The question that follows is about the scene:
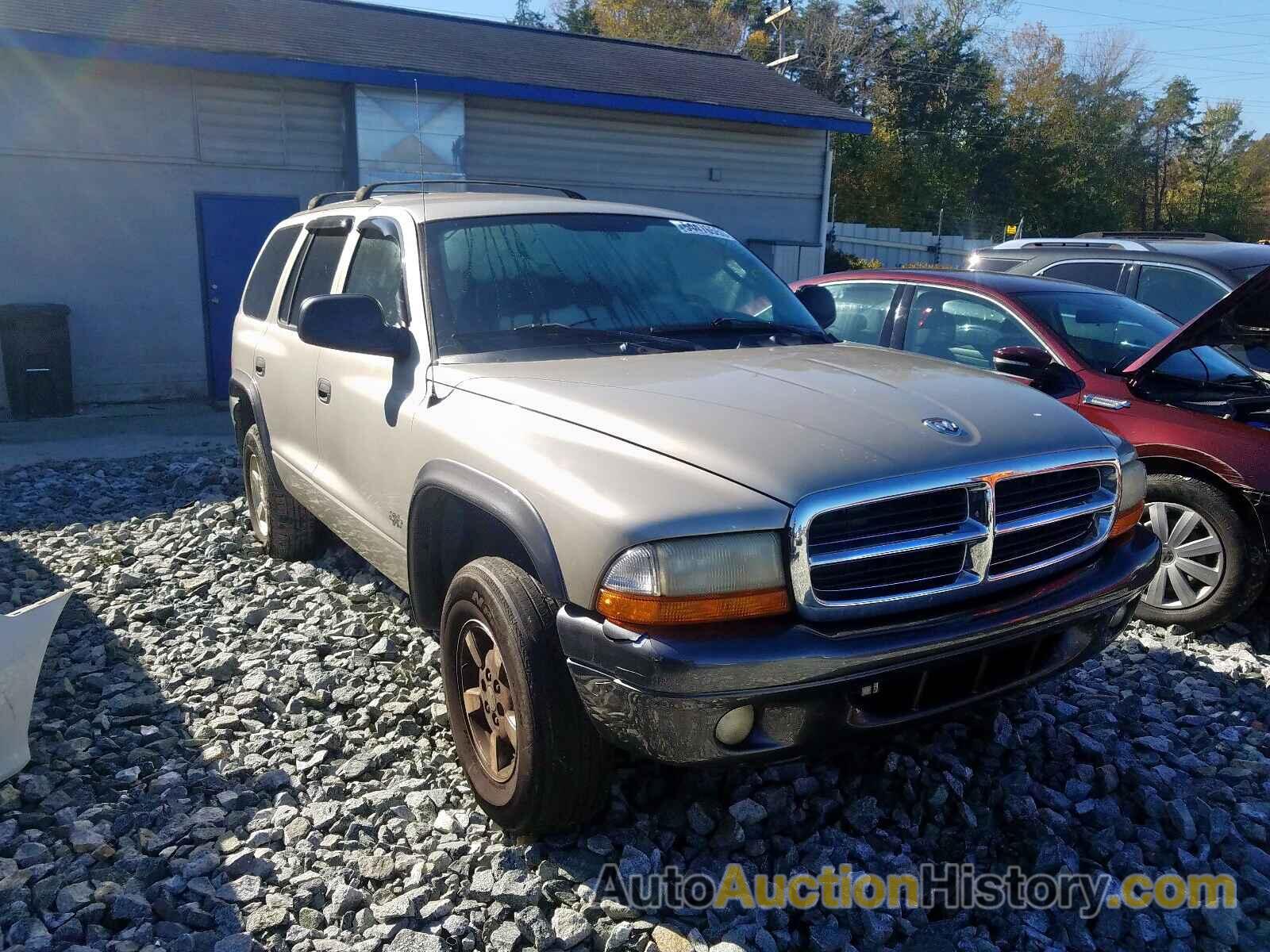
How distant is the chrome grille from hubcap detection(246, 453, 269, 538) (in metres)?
3.94

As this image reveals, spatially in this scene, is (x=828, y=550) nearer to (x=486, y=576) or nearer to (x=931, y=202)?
(x=486, y=576)

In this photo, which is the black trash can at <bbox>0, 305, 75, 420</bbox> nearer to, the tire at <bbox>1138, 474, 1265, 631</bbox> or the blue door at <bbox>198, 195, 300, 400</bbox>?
the blue door at <bbox>198, 195, 300, 400</bbox>

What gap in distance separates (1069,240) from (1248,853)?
24.5 ft

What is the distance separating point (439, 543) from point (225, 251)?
9.46m

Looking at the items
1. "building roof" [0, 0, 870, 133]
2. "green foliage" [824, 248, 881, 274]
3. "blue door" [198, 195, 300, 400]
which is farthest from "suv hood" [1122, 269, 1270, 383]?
"green foliage" [824, 248, 881, 274]

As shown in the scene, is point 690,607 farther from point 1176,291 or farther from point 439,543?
point 1176,291

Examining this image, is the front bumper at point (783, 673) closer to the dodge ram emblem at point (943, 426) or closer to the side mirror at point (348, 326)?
the dodge ram emblem at point (943, 426)

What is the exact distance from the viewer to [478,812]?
3219 millimetres

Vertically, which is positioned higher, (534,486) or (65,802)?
(534,486)

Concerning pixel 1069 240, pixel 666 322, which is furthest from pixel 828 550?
Result: pixel 1069 240

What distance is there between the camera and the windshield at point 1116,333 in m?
5.27

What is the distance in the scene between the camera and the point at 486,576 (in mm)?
2918

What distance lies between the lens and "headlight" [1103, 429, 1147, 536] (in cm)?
323

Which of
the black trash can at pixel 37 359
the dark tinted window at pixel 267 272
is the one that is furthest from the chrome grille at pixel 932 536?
the black trash can at pixel 37 359
